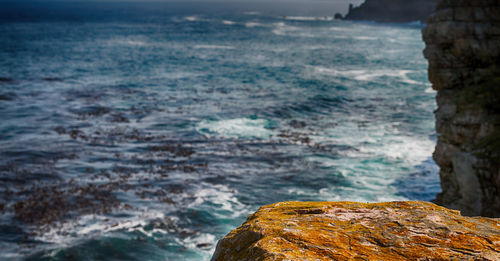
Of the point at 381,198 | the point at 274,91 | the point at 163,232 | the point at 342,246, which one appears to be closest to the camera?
the point at 342,246

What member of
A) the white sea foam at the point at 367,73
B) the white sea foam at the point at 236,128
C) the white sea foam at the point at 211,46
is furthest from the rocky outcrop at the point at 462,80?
the white sea foam at the point at 211,46

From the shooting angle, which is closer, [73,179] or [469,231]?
[469,231]

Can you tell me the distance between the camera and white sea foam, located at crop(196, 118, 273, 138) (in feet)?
110

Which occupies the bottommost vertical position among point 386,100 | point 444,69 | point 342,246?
point 386,100

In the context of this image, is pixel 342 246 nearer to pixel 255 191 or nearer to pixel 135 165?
pixel 255 191

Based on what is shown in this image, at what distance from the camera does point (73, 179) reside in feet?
80.4

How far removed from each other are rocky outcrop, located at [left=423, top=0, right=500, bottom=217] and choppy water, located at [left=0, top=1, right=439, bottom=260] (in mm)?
5941

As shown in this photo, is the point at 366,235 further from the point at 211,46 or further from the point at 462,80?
the point at 211,46

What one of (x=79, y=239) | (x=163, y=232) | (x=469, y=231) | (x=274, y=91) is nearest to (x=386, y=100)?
(x=274, y=91)

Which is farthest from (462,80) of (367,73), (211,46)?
(211,46)

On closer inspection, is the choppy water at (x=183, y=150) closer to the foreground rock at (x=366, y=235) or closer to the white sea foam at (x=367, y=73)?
the white sea foam at (x=367, y=73)

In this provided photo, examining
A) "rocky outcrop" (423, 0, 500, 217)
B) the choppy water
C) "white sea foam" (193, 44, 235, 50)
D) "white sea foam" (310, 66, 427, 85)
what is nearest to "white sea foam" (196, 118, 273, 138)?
the choppy water

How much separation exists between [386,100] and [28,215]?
3756 cm

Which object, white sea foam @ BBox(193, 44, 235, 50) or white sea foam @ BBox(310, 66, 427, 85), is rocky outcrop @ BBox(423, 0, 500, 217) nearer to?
white sea foam @ BBox(310, 66, 427, 85)
